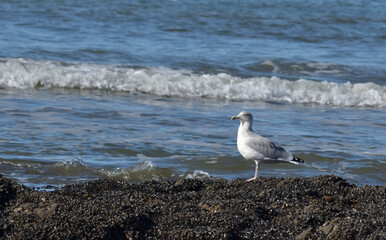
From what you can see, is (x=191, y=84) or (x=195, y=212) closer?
(x=195, y=212)

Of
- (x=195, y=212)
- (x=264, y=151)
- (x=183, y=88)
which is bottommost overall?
(x=195, y=212)

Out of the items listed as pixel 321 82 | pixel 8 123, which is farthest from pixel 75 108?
pixel 321 82

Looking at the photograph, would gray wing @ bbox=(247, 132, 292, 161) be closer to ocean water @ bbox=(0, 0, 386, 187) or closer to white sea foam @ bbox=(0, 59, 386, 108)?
ocean water @ bbox=(0, 0, 386, 187)

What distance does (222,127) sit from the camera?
29.9 ft

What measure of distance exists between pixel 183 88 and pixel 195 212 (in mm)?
7529

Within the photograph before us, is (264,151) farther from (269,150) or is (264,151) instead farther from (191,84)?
(191,84)

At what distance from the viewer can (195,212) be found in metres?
4.92

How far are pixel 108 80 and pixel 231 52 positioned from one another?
393 centimetres

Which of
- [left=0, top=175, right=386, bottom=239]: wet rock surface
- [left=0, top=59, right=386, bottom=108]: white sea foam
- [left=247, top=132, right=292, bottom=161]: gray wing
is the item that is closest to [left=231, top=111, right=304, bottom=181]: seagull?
[left=247, top=132, right=292, bottom=161]: gray wing

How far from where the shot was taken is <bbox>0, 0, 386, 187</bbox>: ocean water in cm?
736

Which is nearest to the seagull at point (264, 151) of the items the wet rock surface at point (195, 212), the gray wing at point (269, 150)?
the gray wing at point (269, 150)

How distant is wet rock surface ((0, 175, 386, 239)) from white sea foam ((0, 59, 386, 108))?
635cm

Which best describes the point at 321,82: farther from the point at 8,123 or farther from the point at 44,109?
the point at 8,123

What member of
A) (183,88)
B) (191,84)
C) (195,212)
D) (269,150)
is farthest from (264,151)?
(191,84)
